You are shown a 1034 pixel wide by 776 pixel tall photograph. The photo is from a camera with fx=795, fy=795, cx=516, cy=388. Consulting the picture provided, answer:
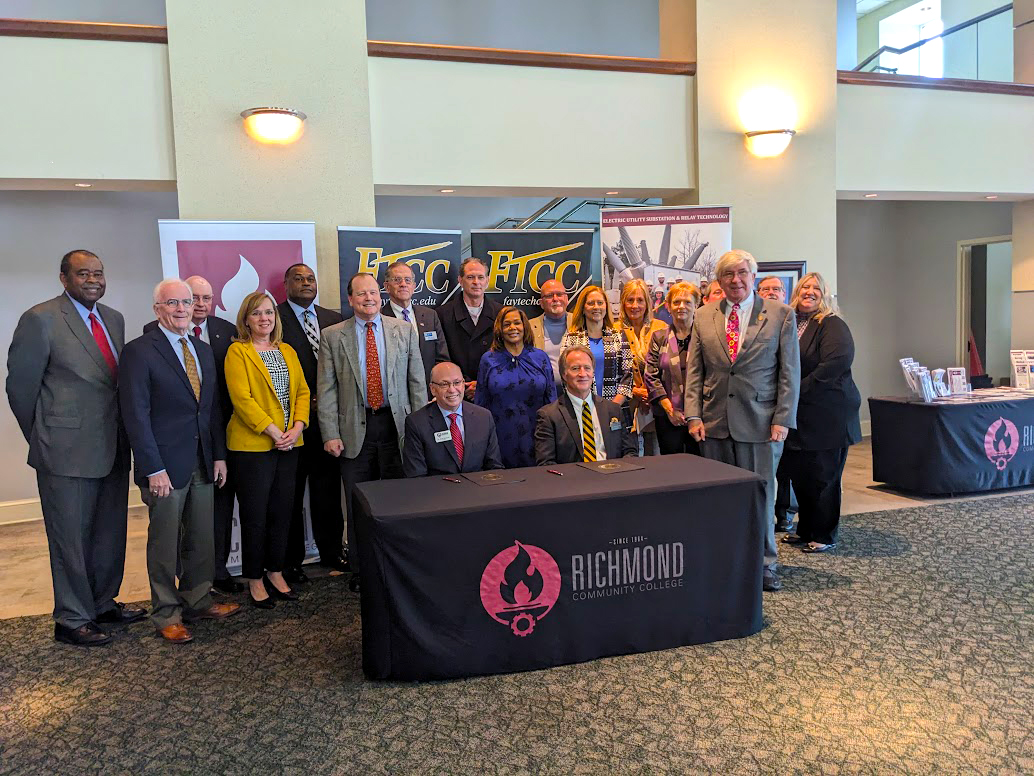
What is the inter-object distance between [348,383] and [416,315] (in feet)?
2.05

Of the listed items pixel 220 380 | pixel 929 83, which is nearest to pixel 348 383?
pixel 220 380

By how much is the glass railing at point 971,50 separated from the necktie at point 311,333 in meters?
6.03

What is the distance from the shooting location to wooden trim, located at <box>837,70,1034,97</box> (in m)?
5.81

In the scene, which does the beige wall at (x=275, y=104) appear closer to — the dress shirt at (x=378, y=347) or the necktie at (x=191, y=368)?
the dress shirt at (x=378, y=347)

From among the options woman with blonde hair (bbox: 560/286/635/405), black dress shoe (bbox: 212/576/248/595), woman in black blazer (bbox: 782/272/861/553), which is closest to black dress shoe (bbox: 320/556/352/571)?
black dress shoe (bbox: 212/576/248/595)

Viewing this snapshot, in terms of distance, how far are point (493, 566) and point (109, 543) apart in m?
1.88

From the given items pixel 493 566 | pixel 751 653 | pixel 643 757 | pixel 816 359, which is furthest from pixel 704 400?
pixel 643 757

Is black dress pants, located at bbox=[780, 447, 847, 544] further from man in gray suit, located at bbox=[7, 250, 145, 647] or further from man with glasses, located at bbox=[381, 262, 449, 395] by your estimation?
man in gray suit, located at bbox=[7, 250, 145, 647]

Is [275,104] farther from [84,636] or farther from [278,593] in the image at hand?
[84,636]

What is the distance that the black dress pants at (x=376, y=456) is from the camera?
12.8 ft

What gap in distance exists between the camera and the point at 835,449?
432cm

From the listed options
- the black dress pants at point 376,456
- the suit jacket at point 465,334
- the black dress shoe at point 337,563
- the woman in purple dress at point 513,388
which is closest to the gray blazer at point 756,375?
the woman in purple dress at point 513,388

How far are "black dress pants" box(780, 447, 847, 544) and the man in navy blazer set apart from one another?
3021mm

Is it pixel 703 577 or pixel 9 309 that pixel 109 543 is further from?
pixel 9 309
